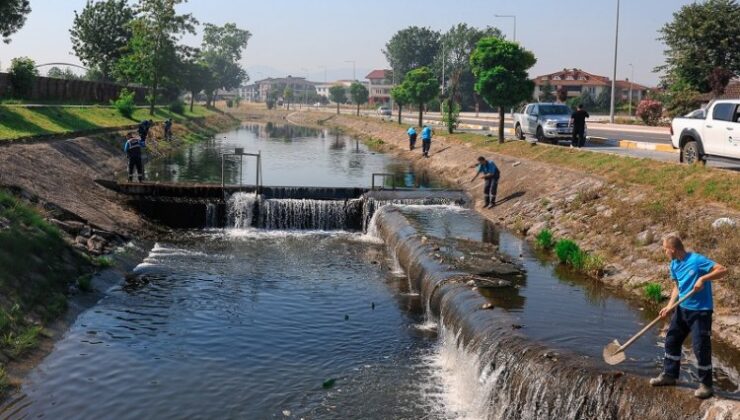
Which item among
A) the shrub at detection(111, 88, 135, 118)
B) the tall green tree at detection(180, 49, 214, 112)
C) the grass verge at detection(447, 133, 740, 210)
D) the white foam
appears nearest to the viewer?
the white foam

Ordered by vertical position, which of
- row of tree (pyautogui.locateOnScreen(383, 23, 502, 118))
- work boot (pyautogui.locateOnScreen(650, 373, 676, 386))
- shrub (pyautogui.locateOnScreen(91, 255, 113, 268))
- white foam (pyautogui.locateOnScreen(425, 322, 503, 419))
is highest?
row of tree (pyautogui.locateOnScreen(383, 23, 502, 118))

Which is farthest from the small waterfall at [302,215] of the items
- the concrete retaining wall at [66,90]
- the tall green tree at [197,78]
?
the tall green tree at [197,78]

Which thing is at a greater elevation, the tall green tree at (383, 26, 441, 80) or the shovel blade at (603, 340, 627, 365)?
the tall green tree at (383, 26, 441, 80)

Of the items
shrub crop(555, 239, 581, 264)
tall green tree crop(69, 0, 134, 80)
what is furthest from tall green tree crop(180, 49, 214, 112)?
shrub crop(555, 239, 581, 264)

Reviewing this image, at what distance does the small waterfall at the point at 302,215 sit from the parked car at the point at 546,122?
1409cm

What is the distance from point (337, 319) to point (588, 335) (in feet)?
19.5

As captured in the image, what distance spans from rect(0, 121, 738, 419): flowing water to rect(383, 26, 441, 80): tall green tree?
435 feet

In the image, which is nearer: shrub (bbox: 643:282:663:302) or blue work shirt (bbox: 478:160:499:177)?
shrub (bbox: 643:282:663:302)

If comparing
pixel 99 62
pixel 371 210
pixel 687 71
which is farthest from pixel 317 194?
pixel 99 62

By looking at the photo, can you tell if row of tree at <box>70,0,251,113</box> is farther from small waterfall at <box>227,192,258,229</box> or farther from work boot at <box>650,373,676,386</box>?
work boot at <box>650,373,676,386</box>

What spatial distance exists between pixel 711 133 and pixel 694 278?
13856 millimetres

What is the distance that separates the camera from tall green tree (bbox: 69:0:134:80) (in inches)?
3381

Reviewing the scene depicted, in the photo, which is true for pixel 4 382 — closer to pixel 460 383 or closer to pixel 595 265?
pixel 460 383

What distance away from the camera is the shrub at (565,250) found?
65.4 feet
